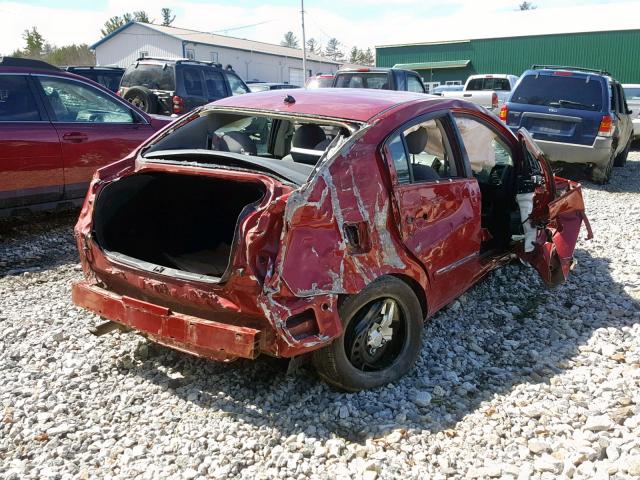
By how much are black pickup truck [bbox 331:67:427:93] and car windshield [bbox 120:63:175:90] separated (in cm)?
367

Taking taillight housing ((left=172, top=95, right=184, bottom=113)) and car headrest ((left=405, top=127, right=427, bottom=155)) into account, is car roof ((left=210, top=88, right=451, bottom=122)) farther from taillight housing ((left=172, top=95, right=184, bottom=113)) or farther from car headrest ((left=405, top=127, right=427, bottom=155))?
taillight housing ((left=172, top=95, right=184, bottom=113))

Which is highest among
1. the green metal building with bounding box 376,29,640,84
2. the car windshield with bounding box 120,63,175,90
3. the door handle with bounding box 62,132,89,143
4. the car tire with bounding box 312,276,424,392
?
the green metal building with bounding box 376,29,640,84

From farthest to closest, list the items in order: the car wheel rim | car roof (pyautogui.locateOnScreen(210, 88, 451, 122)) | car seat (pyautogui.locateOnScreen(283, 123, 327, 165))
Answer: car seat (pyautogui.locateOnScreen(283, 123, 327, 165)) → car roof (pyautogui.locateOnScreen(210, 88, 451, 122)) → the car wheel rim

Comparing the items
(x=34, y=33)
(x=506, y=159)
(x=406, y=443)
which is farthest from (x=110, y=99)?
(x=34, y=33)

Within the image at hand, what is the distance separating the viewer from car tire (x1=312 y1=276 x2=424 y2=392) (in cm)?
321

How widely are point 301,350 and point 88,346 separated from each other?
5.85ft

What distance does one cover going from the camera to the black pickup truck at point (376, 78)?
12.1 m

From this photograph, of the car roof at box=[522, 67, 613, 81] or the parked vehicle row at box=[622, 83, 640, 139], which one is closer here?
the car roof at box=[522, 67, 613, 81]

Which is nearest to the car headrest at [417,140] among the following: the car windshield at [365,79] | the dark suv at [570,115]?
the dark suv at [570,115]

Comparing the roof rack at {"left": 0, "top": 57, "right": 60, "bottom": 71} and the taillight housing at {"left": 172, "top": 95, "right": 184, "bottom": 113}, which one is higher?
the roof rack at {"left": 0, "top": 57, "right": 60, "bottom": 71}

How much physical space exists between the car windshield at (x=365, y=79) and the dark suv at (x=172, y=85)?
9.12ft

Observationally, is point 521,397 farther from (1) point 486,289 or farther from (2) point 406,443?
(1) point 486,289

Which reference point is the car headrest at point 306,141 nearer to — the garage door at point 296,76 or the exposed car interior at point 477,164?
the exposed car interior at point 477,164

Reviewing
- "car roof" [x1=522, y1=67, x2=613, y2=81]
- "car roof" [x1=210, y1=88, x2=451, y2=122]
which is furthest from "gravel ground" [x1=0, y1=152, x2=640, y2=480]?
"car roof" [x1=522, y1=67, x2=613, y2=81]
